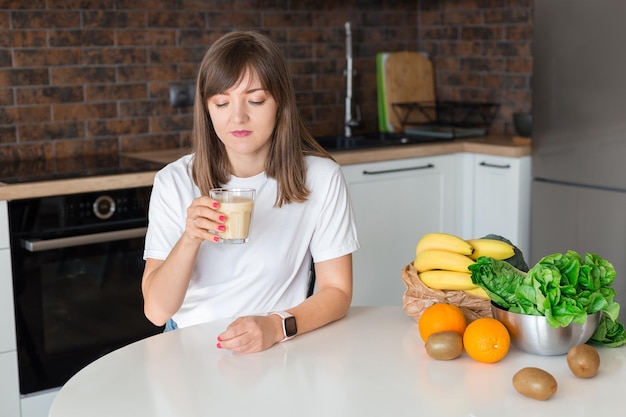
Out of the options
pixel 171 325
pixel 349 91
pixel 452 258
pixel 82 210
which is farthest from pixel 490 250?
pixel 349 91

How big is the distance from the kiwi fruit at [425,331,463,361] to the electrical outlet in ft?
7.72

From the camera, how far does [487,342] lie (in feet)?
4.91

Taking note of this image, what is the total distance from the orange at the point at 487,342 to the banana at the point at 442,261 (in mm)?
191

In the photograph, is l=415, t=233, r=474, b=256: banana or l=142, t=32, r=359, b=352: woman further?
l=142, t=32, r=359, b=352: woman

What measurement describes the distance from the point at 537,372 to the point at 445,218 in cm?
243

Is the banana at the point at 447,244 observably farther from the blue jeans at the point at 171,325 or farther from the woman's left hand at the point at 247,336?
the blue jeans at the point at 171,325

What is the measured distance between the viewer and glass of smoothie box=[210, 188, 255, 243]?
→ 1.61 m

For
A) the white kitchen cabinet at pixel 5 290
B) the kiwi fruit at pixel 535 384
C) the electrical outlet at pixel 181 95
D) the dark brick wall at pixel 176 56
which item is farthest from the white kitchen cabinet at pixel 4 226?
the kiwi fruit at pixel 535 384

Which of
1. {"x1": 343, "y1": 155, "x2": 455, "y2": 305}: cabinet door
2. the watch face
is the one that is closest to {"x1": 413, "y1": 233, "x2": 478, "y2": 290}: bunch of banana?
the watch face

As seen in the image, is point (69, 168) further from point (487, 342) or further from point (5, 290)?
point (487, 342)

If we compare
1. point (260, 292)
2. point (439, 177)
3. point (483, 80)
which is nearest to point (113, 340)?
point (260, 292)

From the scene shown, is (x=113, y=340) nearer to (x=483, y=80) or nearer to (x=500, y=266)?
(x=500, y=266)

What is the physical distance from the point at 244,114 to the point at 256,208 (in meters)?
0.25

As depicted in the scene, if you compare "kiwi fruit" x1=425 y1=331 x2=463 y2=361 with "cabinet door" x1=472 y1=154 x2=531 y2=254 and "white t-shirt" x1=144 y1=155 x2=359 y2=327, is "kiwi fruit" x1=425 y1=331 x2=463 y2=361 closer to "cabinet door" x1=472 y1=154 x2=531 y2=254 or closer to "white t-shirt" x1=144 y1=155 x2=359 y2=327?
"white t-shirt" x1=144 y1=155 x2=359 y2=327
